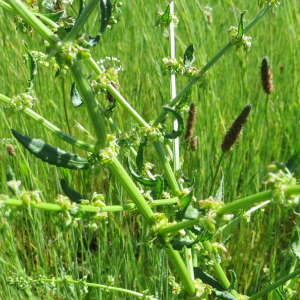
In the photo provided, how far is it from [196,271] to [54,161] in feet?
1.61

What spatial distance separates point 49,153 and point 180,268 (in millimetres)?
377

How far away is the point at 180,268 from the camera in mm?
807

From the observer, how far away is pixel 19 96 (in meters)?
0.76

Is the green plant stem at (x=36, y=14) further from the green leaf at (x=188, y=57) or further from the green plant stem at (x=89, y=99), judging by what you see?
the green leaf at (x=188, y=57)

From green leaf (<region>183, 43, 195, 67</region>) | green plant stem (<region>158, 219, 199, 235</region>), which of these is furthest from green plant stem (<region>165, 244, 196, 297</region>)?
green leaf (<region>183, 43, 195, 67</region>)

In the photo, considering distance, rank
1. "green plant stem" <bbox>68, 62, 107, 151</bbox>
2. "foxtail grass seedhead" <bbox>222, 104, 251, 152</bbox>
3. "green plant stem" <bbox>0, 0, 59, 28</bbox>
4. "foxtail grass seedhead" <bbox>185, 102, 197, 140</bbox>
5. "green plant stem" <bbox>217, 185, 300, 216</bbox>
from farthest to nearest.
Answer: "foxtail grass seedhead" <bbox>185, 102, 197, 140</bbox> < "foxtail grass seedhead" <bbox>222, 104, 251, 152</bbox> < "green plant stem" <bbox>0, 0, 59, 28</bbox> < "green plant stem" <bbox>68, 62, 107, 151</bbox> < "green plant stem" <bbox>217, 185, 300, 216</bbox>

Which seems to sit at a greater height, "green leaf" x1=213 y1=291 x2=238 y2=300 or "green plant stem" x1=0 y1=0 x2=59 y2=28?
"green plant stem" x1=0 y1=0 x2=59 y2=28

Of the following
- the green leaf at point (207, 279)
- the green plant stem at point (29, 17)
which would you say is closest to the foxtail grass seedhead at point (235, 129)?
the green leaf at point (207, 279)

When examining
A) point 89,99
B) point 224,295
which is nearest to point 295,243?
point 224,295

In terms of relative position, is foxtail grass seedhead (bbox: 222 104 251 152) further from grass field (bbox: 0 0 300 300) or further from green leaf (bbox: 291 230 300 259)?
green leaf (bbox: 291 230 300 259)

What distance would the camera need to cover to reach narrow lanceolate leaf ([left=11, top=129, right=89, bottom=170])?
702 millimetres

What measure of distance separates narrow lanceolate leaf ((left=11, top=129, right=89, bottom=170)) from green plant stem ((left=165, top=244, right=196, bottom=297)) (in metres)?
0.26

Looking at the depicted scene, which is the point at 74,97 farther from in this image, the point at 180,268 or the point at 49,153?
the point at 180,268

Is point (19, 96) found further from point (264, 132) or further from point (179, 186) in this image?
point (264, 132)
